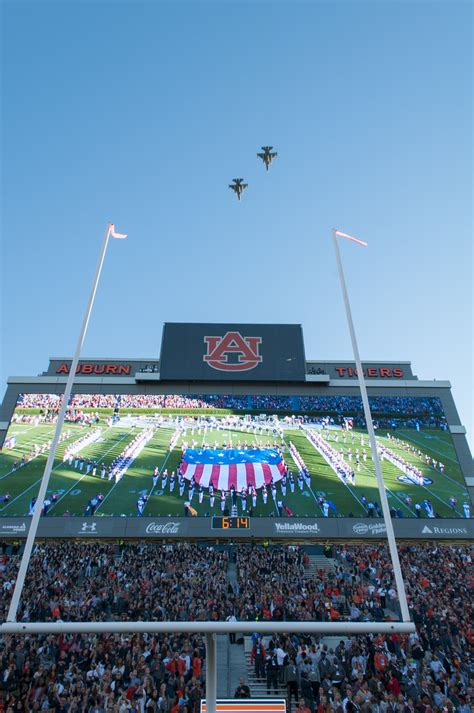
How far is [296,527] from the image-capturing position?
22.0 metres

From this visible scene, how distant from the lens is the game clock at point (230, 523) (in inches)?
861

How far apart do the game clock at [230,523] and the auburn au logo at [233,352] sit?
32.7 feet

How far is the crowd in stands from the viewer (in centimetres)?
961

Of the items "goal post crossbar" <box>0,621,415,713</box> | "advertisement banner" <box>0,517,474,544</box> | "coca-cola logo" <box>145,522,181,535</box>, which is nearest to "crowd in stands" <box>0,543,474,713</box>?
"advertisement banner" <box>0,517,474,544</box>

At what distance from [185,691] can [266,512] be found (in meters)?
13.0

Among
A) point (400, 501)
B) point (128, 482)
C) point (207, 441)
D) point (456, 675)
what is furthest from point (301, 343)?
point (456, 675)

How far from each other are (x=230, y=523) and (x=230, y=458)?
3.90 metres

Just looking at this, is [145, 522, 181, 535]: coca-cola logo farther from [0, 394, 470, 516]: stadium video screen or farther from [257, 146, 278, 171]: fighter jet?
[257, 146, 278, 171]: fighter jet

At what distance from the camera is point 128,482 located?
77.6 ft

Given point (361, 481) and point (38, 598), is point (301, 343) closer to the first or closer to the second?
point (361, 481)

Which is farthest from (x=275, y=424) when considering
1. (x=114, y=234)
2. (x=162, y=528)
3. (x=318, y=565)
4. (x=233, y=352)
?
(x=114, y=234)

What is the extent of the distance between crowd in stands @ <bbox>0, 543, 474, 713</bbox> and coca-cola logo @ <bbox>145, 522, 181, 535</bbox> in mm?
1151

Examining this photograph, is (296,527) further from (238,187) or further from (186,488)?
(238,187)

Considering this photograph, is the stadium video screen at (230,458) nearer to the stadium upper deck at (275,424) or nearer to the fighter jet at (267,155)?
the stadium upper deck at (275,424)
